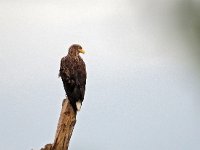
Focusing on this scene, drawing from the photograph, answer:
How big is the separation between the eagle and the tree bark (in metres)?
0.37

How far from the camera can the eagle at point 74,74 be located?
612 centimetres

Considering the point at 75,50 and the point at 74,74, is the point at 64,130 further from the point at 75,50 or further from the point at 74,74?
the point at 75,50

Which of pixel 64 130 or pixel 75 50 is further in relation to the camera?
pixel 75 50

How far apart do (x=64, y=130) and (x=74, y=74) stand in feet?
4.07

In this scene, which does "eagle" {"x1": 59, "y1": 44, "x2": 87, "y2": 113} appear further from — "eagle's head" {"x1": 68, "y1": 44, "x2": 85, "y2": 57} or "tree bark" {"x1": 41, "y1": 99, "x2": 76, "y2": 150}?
"tree bark" {"x1": 41, "y1": 99, "x2": 76, "y2": 150}

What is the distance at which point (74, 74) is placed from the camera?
20.9 feet

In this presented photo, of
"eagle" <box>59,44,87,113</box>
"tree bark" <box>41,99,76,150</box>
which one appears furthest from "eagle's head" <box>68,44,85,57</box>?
"tree bark" <box>41,99,76,150</box>

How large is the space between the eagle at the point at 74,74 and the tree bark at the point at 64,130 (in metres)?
0.37

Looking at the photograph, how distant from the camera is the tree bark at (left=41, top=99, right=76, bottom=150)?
17.8 feet

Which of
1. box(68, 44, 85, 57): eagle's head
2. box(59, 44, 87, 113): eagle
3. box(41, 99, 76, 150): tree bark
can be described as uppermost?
box(68, 44, 85, 57): eagle's head

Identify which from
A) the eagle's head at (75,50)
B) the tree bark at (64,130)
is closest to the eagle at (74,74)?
the eagle's head at (75,50)

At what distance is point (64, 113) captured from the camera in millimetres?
5504

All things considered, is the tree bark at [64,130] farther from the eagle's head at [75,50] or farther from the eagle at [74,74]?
the eagle's head at [75,50]

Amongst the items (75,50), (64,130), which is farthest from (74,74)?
(64,130)
